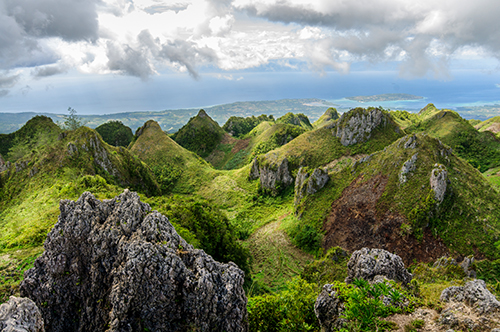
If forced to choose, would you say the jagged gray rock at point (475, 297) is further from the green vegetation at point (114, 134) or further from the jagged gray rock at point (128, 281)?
the green vegetation at point (114, 134)

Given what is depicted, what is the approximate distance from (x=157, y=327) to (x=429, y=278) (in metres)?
16.6

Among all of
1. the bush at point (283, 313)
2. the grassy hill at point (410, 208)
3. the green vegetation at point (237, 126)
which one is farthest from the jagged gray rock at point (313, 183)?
the green vegetation at point (237, 126)

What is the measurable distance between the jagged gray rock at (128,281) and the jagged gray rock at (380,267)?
7794 mm

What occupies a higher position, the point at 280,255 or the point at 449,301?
the point at 449,301

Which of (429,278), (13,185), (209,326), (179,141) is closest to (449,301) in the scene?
(429,278)

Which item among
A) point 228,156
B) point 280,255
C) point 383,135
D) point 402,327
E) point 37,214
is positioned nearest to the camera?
point 402,327

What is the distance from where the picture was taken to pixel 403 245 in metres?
23.4

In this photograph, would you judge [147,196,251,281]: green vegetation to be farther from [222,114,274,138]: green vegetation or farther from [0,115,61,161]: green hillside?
[222,114,274,138]: green vegetation

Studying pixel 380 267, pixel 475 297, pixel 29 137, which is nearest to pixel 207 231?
pixel 380 267

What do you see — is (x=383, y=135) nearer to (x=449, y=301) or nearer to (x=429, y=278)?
(x=429, y=278)

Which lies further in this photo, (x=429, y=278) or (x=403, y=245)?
(x=403, y=245)

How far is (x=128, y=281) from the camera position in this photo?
10047 mm

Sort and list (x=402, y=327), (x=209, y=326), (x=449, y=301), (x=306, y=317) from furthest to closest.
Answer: (x=306, y=317)
(x=209, y=326)
(x=449, y=301)
(x=402, y=327)

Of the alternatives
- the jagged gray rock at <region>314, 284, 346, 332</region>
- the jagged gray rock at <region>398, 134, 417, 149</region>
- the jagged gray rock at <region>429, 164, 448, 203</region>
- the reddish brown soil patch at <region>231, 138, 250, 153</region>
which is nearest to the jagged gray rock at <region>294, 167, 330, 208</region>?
the jagged gray rock at <region>398, 134, 417, 149</region>
